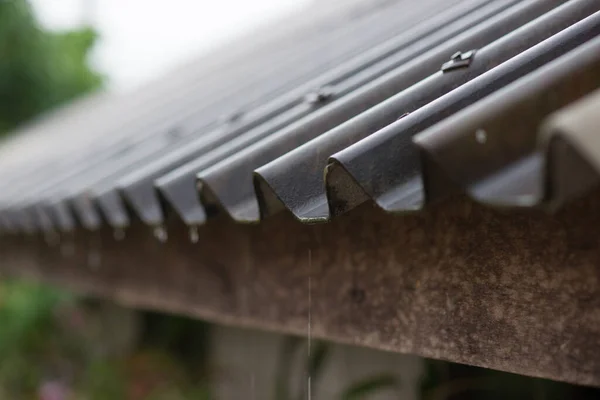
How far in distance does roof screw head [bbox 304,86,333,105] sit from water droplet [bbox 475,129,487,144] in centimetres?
94

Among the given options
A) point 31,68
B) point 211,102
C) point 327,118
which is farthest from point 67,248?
point 31,68

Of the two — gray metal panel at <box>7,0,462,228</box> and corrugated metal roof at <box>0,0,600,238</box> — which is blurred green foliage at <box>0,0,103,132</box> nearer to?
gray metal panel at <box>7,0,462,228</box>

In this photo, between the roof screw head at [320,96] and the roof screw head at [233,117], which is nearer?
the roof screw head at [320,96]

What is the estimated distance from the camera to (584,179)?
2.28 ft

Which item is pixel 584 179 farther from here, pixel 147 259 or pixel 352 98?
pixel 147 259

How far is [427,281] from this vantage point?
4.41 ft

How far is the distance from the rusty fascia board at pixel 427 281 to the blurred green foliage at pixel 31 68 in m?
12.1

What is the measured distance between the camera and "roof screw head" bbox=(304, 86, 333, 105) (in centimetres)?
178

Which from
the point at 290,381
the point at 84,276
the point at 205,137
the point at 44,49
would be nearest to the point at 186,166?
the point at 205,137

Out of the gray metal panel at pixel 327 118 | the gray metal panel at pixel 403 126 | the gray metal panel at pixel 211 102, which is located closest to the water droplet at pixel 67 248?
the gray metal panel at pixel 211 102

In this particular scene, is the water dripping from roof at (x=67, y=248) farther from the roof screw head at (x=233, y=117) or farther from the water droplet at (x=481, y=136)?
the water droplet at (x=481, y=136)

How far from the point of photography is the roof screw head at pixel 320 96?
1.78 m

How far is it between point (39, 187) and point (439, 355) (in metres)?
2.42

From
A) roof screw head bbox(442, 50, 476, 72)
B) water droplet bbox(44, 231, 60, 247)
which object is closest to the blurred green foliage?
water droplet bbox(44, 231, 60, 247)
